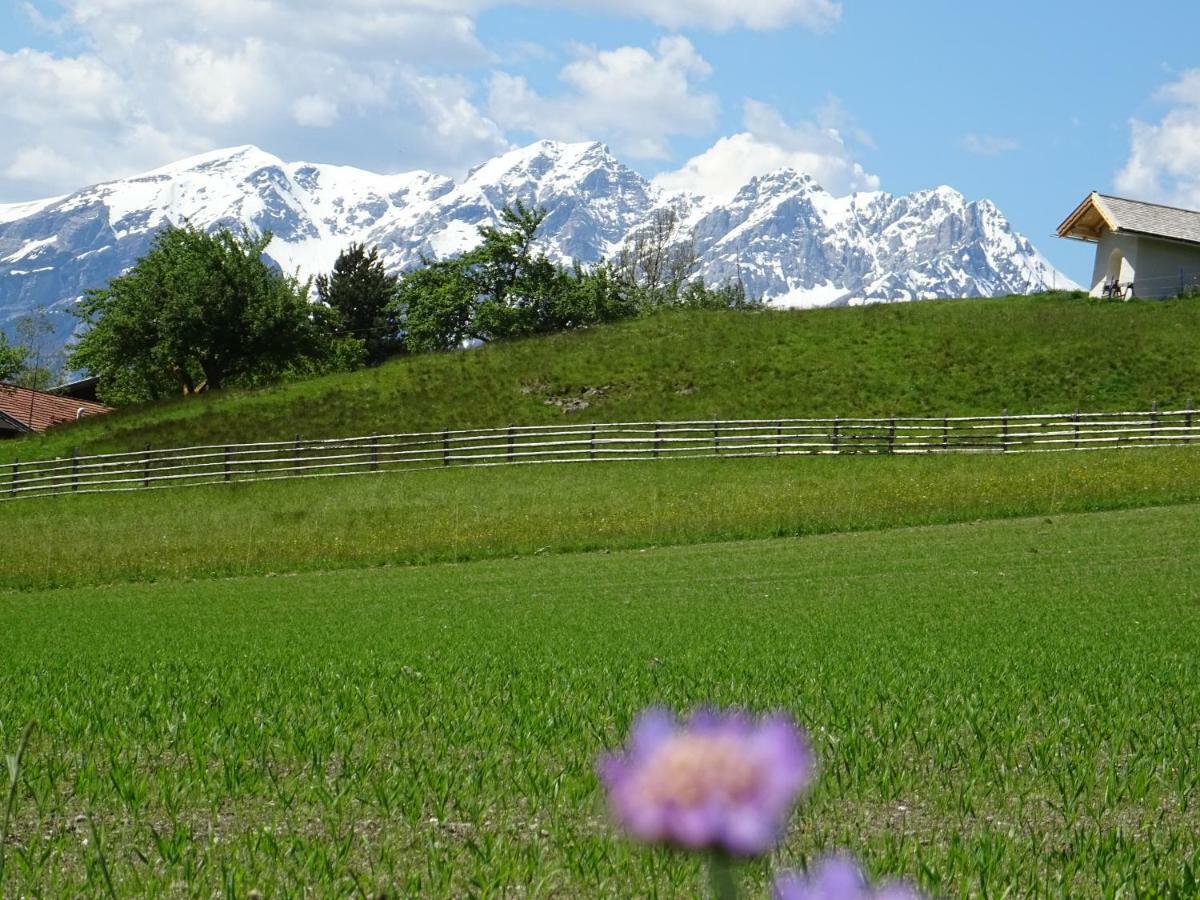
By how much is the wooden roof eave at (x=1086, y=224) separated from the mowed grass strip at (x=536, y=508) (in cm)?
2463

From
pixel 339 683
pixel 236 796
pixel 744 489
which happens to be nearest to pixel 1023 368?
pixel 744 489

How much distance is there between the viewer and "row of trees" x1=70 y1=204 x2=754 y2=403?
6194 cm

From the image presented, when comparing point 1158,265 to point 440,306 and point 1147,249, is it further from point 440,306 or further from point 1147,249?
point 440,306

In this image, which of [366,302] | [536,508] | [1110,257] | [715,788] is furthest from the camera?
[366,302]

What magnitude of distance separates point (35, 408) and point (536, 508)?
4941 centimetres

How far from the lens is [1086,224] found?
208 ft

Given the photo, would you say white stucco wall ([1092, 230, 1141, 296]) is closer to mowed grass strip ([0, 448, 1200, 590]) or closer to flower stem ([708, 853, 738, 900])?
mowed grass strip ([0, 448, 1200, 590])

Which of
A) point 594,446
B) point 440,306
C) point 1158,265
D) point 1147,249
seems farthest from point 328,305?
point 1158,265

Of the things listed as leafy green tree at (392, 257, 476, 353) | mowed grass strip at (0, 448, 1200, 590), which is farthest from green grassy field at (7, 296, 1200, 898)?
leafy green tree at (392, 257, 476, 353)

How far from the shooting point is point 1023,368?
5056 centimetres

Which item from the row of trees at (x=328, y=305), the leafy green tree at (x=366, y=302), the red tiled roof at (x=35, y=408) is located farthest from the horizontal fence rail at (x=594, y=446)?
the leafy green tree at (x=366, y=302)

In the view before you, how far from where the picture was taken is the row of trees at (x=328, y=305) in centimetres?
6194

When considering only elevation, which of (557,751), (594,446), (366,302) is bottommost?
(594,446)

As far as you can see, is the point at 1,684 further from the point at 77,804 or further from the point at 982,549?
the point at 982,549
